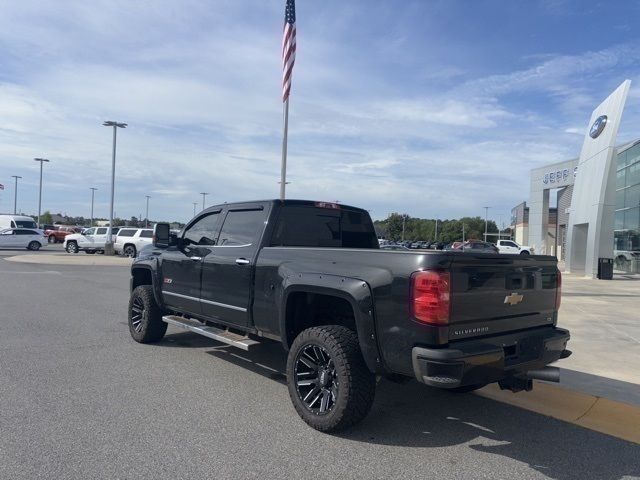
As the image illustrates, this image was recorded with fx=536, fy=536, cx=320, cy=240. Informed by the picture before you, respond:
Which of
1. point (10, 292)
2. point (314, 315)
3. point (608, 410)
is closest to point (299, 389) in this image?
point (314, 315)

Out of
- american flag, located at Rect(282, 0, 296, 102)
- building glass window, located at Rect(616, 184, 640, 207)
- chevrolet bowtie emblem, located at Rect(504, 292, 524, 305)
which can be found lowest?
chevrolet bowtie emblem, located at Rect(504, 292, 524, 305)

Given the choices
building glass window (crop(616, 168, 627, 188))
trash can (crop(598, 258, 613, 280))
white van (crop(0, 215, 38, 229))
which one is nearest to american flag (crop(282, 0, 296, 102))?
trash can (crop(598, 258, 613, 280))

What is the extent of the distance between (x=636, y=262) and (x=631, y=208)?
9.12 feet

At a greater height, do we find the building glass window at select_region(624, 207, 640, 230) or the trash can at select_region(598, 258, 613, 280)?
the building glass window at select_region(624, 207, 640, 230)

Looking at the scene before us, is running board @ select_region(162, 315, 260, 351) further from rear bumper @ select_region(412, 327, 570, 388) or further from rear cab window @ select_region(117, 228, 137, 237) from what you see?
rear cab window @ select_region(117, 228, 137, 237)

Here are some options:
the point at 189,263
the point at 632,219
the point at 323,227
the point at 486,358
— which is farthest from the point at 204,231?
the point at 632,219

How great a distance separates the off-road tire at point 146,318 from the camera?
24.1 ft

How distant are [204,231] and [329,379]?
2967mm

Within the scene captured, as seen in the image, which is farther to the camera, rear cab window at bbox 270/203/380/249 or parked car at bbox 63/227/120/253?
parked car at bbox 63/227/120/253

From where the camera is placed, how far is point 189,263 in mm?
6473

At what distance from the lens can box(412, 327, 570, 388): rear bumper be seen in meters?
3.70

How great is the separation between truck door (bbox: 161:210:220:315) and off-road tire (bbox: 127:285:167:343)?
15.3 inches

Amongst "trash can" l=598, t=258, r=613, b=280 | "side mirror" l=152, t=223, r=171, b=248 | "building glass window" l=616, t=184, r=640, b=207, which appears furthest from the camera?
"building glass window" l=616, t=184, r=640, b=207

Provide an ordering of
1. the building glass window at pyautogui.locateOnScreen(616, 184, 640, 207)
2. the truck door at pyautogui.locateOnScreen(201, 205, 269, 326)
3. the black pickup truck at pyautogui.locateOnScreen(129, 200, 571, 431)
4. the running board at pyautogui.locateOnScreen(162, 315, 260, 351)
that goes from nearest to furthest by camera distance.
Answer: the black pickup truck at pyautogui.locateOnScreen(129, 200, 571, 431)
the running board at pyautogui.locateOnScreen(162, 315, 260, 351)
the truck door at pyautogui.locateOnScreen(201, 205, 269, 326)
the building glass window at pyautogui.locateOnScreen(616, 184, 640, 207)
